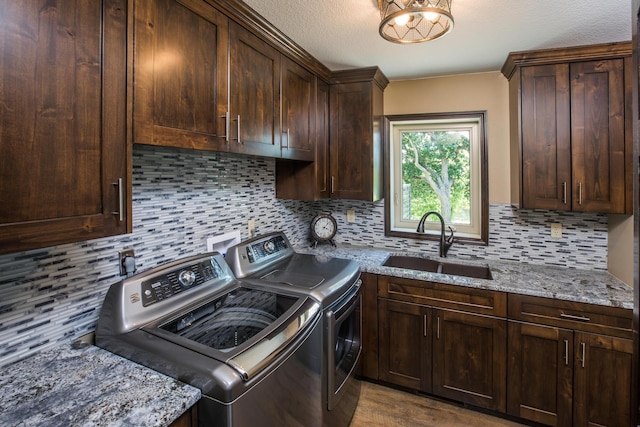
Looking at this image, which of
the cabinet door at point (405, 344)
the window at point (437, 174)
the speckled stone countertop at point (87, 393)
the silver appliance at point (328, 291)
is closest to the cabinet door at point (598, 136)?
the window at point (437, 174)

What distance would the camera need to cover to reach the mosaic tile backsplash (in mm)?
1163

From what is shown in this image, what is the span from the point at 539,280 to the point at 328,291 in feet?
4.51

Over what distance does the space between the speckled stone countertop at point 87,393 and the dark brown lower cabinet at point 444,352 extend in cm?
158


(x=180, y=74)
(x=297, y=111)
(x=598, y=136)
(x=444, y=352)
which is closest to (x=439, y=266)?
(x=444, y=352)

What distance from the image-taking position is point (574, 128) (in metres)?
2.07

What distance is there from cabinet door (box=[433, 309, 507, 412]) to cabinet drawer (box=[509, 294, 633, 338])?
0.46 feet

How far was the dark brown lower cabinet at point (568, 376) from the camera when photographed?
1762 millimetres

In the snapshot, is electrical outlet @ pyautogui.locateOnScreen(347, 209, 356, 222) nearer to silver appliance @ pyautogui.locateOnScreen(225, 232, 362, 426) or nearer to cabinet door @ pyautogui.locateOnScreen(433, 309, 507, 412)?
silver appliance @ pyautogui.locateOnScreen(225, 232, 362, 426)

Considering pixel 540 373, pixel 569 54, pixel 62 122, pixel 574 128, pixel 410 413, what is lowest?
pixel 410 413

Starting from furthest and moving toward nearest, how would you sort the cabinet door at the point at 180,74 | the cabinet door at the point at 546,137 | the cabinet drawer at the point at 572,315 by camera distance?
the cabinet door at the point at 546,137, the cabinet drawer at the point at 572,315, the cabinet door at the point at 180,74

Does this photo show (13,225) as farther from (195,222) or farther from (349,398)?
(349,398)

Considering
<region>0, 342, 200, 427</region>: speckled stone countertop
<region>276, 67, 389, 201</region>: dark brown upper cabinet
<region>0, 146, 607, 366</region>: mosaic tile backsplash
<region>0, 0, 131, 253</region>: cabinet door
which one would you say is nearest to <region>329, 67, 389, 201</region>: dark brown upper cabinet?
<region>276, 67, 389, 201</region>: dark brown upper cabinet

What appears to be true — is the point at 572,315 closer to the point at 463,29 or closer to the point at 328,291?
the point at 328,291

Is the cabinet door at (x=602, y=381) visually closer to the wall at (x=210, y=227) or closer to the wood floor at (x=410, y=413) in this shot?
the wood floor at (x=410, y=413)
